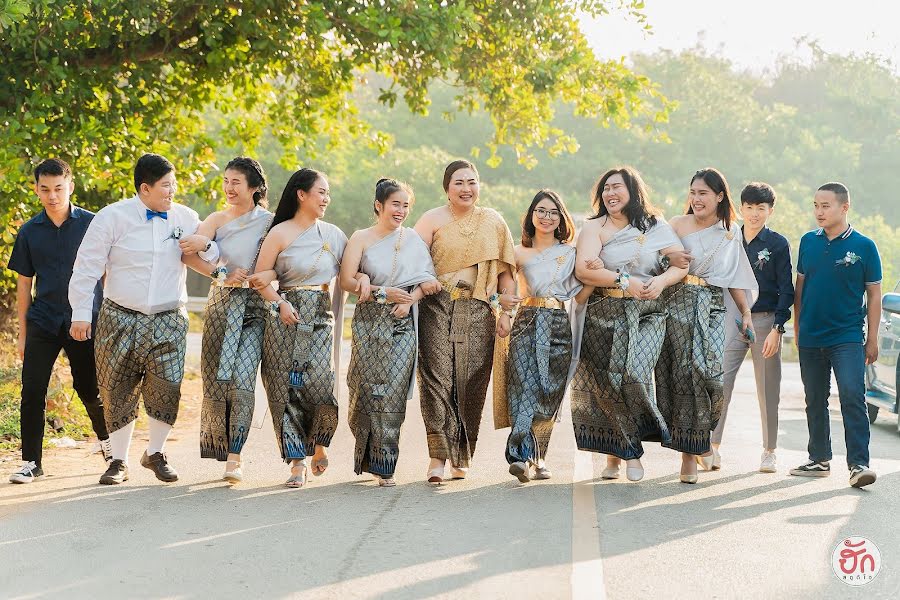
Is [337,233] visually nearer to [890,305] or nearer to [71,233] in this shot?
[71,233]

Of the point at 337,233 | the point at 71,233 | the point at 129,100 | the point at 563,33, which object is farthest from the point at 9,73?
the point at 563,33

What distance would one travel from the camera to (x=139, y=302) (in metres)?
7.75

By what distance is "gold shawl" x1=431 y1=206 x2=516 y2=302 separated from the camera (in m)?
8.30

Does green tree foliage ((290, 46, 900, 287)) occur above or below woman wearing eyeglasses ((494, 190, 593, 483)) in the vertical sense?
above

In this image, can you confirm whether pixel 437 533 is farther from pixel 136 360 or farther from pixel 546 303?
pixel 136 360

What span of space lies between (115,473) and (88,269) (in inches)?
53.2

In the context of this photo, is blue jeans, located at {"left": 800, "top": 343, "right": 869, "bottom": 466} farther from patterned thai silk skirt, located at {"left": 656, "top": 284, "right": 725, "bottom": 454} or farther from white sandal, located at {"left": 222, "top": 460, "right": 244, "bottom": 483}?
white sandal, located at {"left": 222, "top": 460, "right": 244, "bottom": 483}

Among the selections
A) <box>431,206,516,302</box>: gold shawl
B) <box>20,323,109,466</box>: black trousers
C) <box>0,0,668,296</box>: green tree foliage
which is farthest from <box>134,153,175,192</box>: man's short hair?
<box>431,206,516,302</box>: gold shawl

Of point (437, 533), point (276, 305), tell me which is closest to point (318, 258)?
point (276, 305)

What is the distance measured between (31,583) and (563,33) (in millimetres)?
9709

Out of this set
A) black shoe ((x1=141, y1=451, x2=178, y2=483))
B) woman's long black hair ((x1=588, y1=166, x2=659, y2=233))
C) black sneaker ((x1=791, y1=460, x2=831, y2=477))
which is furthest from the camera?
black sneaker ((x1=791, y1=460, x2=831, y2=477))

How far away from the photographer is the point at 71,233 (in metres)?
8.12
